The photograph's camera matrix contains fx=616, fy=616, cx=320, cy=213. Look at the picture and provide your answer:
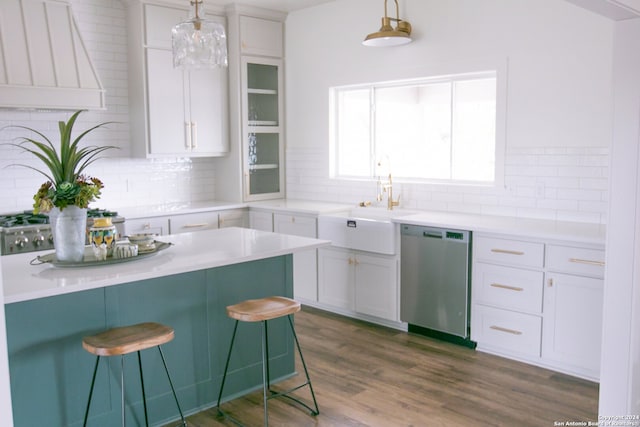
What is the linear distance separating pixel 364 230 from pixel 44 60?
2821 mm

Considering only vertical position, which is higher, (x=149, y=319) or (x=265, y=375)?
(x=149, y=319)

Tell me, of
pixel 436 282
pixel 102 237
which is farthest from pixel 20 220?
pixel 436 282

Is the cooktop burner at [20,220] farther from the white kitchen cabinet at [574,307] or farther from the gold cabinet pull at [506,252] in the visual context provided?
the white kitchen cabinet at [574,307]

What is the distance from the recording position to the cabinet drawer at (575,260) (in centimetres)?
379

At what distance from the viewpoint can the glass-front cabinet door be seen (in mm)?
6266

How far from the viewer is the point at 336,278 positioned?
5363 millimetres

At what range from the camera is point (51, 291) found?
261 centimetres

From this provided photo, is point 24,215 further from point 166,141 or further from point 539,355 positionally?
point 539,355

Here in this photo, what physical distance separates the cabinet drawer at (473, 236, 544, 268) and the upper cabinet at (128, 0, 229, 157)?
3.00 metres

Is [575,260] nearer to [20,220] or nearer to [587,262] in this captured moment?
[587,262]

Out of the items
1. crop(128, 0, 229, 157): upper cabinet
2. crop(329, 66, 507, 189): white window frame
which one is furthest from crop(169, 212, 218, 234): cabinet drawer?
crop(329, 66, 507, 189): white window frame

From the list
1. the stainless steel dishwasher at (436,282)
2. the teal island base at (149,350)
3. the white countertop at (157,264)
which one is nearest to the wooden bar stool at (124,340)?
the teal island base at (149,350)

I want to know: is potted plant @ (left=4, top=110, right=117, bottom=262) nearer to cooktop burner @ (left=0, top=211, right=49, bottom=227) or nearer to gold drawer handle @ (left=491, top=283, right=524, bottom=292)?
cooktop burner @ (left=0, top=211, right=49, bottom=227)

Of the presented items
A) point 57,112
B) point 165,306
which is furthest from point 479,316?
point 57,112
